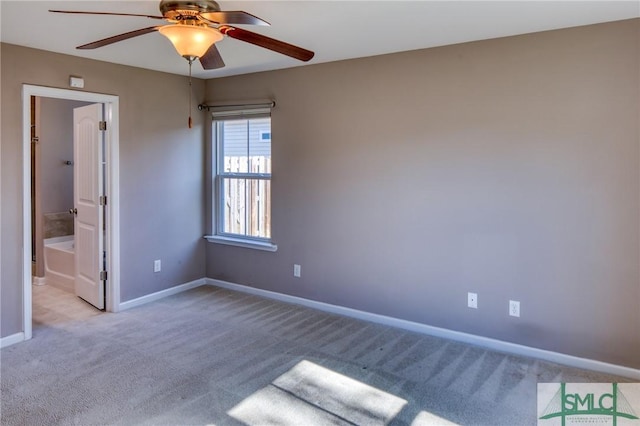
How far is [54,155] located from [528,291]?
5.33 meters

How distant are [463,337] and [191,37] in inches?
114

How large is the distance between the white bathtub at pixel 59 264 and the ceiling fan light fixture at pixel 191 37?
3.52 metres

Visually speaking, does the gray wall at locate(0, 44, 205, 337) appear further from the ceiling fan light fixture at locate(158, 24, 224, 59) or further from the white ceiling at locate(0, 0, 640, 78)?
the ceiling fan light fixture at locate(158, 24, 224, 59)

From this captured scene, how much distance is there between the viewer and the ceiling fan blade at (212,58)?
2.50 meters

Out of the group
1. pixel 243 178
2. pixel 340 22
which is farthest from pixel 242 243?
pixel 340 22

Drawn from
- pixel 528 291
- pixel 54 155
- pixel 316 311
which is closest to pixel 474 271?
pixel 528 291

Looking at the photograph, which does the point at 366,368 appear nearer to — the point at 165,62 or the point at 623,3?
the point at 623,3

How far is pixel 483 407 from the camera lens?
101 inches

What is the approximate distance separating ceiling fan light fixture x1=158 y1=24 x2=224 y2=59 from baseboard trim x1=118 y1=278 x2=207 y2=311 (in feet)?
9.52

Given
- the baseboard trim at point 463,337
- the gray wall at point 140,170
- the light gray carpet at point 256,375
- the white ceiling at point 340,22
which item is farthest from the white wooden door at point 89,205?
the baseboard trim at point 463,337

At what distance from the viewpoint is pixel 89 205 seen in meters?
4.35

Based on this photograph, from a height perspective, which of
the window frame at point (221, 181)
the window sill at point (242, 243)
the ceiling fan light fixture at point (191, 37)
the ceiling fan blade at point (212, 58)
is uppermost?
the ceiling fan blade at point (212, 58)

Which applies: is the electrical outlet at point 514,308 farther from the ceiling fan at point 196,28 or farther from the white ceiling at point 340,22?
the ceiling fan at point 196,28

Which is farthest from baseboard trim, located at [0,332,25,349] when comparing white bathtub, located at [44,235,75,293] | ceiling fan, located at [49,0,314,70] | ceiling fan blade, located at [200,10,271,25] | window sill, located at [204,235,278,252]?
ceiling fan blade, located at [200,10,271,25]
